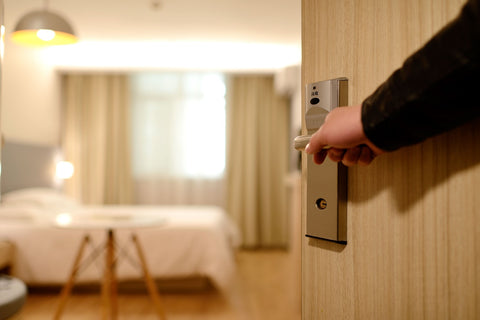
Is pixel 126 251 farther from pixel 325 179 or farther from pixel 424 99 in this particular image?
pixel 424 99

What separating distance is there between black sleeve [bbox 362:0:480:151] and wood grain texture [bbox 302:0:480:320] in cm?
5

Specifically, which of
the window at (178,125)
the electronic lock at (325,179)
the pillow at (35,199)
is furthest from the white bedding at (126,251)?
the electronic lock at (325,179)

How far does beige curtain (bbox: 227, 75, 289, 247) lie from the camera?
18.3 feet

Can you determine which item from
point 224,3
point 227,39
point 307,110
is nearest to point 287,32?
point 227,39

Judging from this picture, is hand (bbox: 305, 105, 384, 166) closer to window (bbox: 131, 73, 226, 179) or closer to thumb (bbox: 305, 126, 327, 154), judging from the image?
thumb (bbox: 305, 126, 327, 154)

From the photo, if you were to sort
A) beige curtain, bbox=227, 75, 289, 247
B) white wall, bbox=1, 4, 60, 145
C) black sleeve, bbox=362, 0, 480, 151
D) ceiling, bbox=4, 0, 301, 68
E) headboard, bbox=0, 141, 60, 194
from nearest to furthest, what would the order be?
black sleeve, bbox=362, 0, 480, 151 < ceiling, bbox=4, 0, 301, 68 < headboard, bbox=0, 141, 60, 194 < white wall, bbox=1, 4, 60, 145 < beige curtain, bbox=227, 75, 289, 247

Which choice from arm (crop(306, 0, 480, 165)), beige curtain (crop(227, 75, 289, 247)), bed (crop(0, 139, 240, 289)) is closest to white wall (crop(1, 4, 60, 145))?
bed (crop(0, 139, 240, 289))

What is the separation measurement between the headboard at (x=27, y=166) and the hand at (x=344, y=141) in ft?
12.9

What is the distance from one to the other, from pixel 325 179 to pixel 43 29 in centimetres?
253

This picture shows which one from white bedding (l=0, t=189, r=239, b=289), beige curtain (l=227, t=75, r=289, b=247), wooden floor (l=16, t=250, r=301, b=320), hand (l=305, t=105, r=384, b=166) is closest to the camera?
hand (l=305, t=105, r=384, b=166)

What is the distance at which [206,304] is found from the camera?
3100mm

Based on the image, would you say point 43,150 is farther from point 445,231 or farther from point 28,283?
point 445,231

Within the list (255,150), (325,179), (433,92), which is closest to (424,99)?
(433,92)

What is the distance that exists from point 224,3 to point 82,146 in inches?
119
